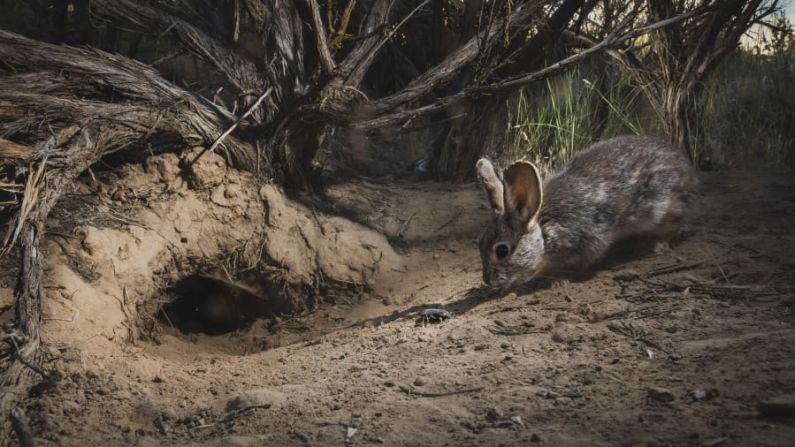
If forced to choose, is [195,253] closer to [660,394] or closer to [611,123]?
[660,394]

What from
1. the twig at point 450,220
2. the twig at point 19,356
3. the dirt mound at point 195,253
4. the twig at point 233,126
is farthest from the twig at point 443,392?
the twig at point 450,220

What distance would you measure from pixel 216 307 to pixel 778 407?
15.1ft

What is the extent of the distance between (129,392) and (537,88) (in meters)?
4.75

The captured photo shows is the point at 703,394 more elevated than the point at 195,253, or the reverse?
the point at 195,253

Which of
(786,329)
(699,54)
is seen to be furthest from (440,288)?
(699,54)

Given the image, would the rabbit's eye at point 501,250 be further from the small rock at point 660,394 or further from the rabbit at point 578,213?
the small rock at point 660,394

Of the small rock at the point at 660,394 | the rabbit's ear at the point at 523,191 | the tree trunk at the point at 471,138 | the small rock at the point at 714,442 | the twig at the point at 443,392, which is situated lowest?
the twig at the point at 443,392

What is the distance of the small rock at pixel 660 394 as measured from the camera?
2.88 metres

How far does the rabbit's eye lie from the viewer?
489 cm

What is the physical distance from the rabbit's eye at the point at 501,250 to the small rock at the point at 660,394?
1998 mm

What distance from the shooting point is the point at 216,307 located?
6.14 metres

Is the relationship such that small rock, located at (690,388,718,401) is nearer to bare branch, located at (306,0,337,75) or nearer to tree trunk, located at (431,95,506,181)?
bare branch, located at (306,0,337,75)

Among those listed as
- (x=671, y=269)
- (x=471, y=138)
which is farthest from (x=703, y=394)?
(x=471, y=138)

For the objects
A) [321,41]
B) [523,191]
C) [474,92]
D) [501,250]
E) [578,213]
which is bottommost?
[501,250]
